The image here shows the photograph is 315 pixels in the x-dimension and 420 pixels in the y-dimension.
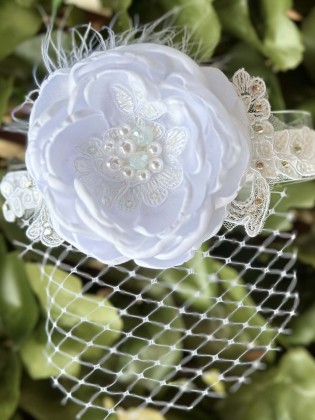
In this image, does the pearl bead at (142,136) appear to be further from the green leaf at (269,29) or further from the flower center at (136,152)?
the green leaf at (269,29)

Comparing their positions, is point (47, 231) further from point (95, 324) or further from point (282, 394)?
point (282, 394)

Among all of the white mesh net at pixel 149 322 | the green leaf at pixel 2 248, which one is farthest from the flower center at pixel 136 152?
the green leaf at pixel 2 248

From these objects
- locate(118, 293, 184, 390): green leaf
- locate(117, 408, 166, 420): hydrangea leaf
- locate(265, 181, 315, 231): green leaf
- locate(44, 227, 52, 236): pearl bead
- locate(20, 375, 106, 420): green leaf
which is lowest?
locate(20, 375, 106, 420): green leaf

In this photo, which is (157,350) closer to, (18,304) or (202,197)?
(18,304)

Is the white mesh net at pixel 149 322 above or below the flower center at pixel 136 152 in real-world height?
below

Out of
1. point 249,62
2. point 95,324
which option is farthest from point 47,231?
point 249,62

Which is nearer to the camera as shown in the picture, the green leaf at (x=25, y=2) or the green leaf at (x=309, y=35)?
the green leaf at (x=25, y=2)

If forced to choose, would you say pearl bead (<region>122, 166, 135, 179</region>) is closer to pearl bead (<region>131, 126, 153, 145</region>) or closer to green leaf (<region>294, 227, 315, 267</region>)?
pearl bead (<region>131, 126, 153, 145</region>)

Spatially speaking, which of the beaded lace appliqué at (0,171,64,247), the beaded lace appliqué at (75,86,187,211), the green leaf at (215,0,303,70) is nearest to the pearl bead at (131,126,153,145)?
the beaded lace appliqué at (75,86,187,211)
